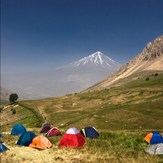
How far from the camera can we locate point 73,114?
89.8 metres

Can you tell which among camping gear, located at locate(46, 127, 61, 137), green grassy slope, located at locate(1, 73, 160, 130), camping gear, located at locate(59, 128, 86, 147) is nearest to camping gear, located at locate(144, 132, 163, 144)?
camping gear, located at locate(59, 128, 86, 147)

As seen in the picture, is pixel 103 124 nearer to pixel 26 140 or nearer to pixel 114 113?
pixel 114 113

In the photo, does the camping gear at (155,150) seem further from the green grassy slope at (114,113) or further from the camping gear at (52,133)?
the green grassy slope at (114,113)

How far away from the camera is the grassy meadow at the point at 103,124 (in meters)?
29.3

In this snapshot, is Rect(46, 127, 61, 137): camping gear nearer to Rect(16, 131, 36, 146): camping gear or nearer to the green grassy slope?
Rect(16, 131, 36, 146): camping gear

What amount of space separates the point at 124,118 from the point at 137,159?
150 ft

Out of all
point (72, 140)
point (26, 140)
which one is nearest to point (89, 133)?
point (72, 140)

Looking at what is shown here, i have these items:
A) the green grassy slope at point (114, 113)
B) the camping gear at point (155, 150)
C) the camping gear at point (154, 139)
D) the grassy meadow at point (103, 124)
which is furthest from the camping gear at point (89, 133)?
the green grassy slope at point (114, 113)

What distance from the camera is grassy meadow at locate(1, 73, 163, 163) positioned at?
2927 centimetres

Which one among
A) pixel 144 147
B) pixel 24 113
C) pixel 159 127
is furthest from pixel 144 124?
pixel 24 113

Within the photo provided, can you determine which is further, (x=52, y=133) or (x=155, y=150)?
(x=52, y=133)

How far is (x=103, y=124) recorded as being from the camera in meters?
69.9

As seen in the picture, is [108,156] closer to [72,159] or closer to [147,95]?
[72,159]

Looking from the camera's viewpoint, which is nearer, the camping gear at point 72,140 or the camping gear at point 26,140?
the camping gear at point 72,140
